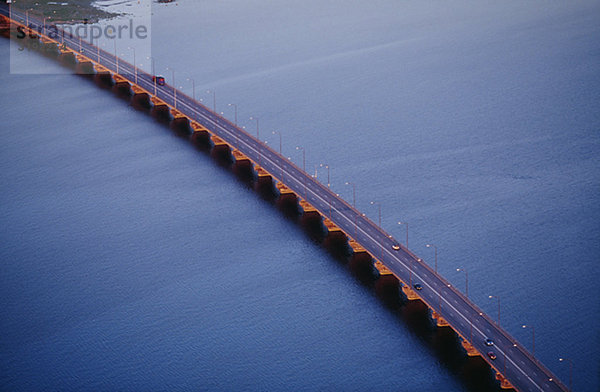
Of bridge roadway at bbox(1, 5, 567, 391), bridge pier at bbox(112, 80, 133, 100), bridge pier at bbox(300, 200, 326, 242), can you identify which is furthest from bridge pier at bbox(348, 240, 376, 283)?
bridge pier at bbox(112, 80, 133, 100)

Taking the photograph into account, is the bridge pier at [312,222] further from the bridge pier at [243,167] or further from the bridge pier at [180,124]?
the bridge pier at [180,124]

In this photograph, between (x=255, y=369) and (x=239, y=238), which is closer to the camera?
(x=255, y=369)

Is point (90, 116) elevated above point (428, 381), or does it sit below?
above

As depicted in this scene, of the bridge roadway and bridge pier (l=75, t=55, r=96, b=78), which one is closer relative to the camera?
the bridge roadway

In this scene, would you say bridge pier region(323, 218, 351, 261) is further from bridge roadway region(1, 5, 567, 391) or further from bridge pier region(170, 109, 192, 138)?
bridge pier region(170, 109, 192, 138)

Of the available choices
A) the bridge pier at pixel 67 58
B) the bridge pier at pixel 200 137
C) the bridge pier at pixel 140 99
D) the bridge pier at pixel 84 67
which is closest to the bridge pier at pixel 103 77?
the bridge pier at pixel 84 67

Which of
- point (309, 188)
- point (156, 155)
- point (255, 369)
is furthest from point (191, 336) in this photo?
point (156, 155)

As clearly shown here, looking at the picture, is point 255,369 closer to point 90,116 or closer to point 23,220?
point 23,220
